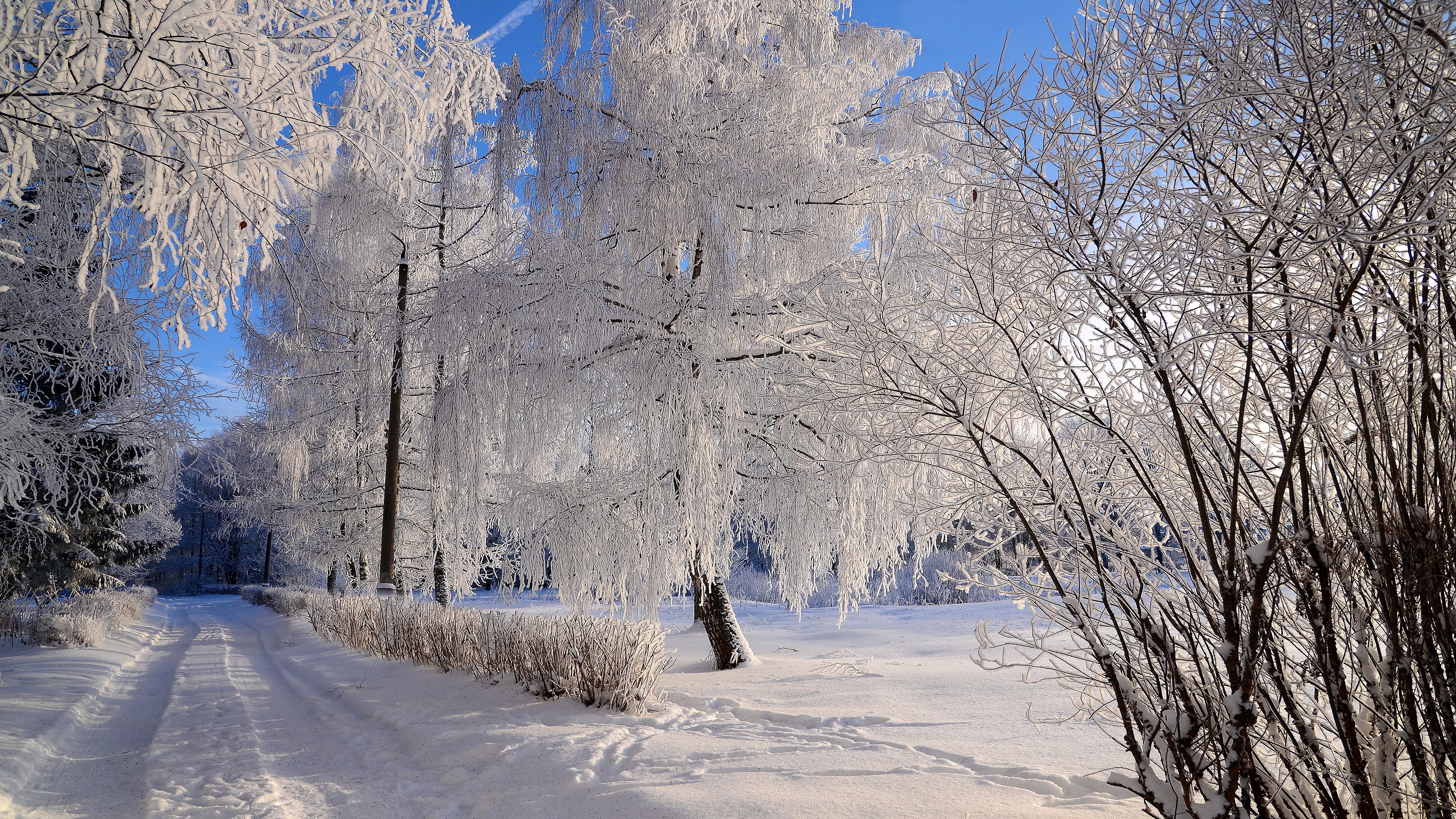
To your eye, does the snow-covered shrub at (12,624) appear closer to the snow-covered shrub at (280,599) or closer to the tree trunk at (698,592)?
the snow-covered shrub at (280,599)

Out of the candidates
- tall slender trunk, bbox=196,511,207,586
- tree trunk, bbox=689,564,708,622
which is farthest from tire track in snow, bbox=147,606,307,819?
tall slender trunk, bbox=196,511,207,586

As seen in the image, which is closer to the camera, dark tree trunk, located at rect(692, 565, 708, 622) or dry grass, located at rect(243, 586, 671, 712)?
dry grass, located at rect(243, 586, 671, 712)

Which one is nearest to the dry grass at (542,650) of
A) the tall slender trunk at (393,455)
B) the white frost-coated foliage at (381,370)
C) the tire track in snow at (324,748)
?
the tire track in snow at (324,748)

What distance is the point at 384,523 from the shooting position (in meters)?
10.3

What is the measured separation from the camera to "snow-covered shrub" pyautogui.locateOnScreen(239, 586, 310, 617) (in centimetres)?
1870

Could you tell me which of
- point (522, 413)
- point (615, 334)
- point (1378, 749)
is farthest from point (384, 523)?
point (1378, 749)

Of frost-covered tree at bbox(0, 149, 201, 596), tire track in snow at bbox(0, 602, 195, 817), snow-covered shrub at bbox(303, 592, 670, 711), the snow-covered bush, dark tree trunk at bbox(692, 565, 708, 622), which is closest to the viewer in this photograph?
tire track in snow at bbox(0, 602, 195, 817)

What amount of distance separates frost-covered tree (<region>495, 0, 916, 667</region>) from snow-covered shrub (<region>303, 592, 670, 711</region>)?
80cm

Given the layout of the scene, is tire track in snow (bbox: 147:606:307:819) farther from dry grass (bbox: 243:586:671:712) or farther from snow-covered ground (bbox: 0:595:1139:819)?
dry grass (bbox: 243:586:671:712)

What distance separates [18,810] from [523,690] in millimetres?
2840

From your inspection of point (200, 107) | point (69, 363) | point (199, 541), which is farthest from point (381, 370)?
point (199, 541)

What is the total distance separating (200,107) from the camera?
8.18 feet

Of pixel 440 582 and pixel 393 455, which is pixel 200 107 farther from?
pixel 440 582

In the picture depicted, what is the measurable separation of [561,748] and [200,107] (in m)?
3.56
